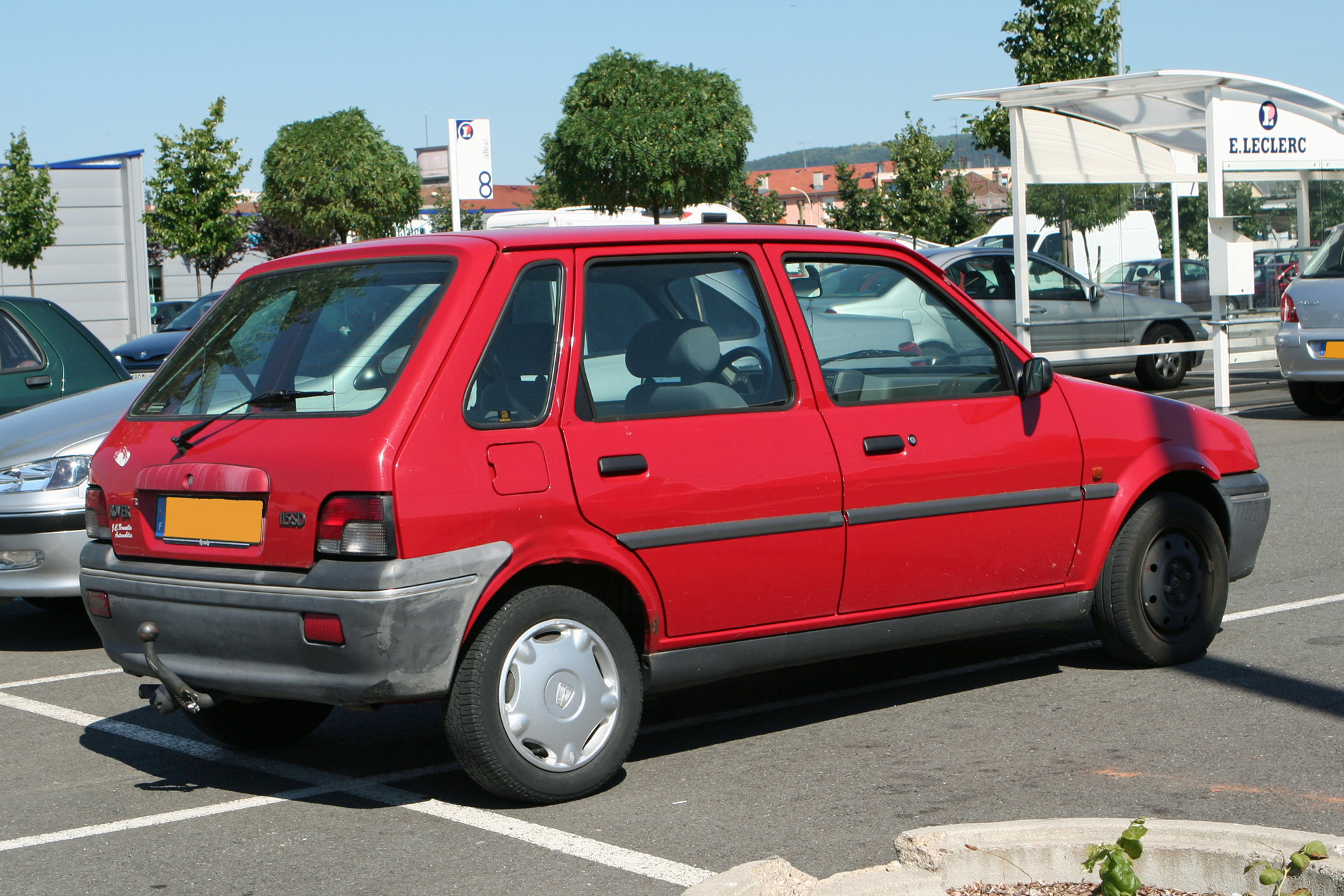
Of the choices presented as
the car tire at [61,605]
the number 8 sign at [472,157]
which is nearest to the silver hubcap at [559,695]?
the car tire at [61,605]

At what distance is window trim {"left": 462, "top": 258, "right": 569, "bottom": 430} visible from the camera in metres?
4.25

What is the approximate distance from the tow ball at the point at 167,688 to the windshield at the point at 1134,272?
15294mm

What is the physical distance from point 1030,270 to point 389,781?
46.6 ft

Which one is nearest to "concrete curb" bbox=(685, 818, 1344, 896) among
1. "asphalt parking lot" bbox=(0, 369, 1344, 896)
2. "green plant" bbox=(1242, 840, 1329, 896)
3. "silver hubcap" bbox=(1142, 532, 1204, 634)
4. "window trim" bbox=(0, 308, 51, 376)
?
"green plant" bbox=(1242, 840, 1329, 896)

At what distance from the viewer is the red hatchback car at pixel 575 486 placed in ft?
13.5

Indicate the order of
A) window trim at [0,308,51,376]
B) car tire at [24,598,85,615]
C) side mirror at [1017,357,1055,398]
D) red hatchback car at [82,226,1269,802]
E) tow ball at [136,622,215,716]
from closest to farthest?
red hatchback car at [82,226,1269,802] < tow ball at [136,622,215,716] < side mirror at [1017,357,1055,398] < car tire at [24,598,85,615] < window trim at [0,308,51,376]

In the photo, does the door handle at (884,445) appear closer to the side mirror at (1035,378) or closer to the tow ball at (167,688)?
the side mirror at (1035,378)

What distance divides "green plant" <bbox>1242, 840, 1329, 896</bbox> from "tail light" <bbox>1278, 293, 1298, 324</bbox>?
492 inches

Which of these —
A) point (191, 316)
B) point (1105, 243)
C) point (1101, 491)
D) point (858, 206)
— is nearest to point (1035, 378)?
point (1101, 491)

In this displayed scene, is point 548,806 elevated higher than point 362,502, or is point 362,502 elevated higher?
point 362,502

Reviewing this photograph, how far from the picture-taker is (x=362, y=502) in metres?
4.04

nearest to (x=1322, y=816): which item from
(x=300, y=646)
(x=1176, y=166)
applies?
(x=300, y=646)

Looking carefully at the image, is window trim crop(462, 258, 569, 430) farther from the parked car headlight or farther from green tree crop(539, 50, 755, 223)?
green tree crop(539, 50, 755, 223)

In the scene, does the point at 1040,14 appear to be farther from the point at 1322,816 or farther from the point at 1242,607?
the point at 1322,816
